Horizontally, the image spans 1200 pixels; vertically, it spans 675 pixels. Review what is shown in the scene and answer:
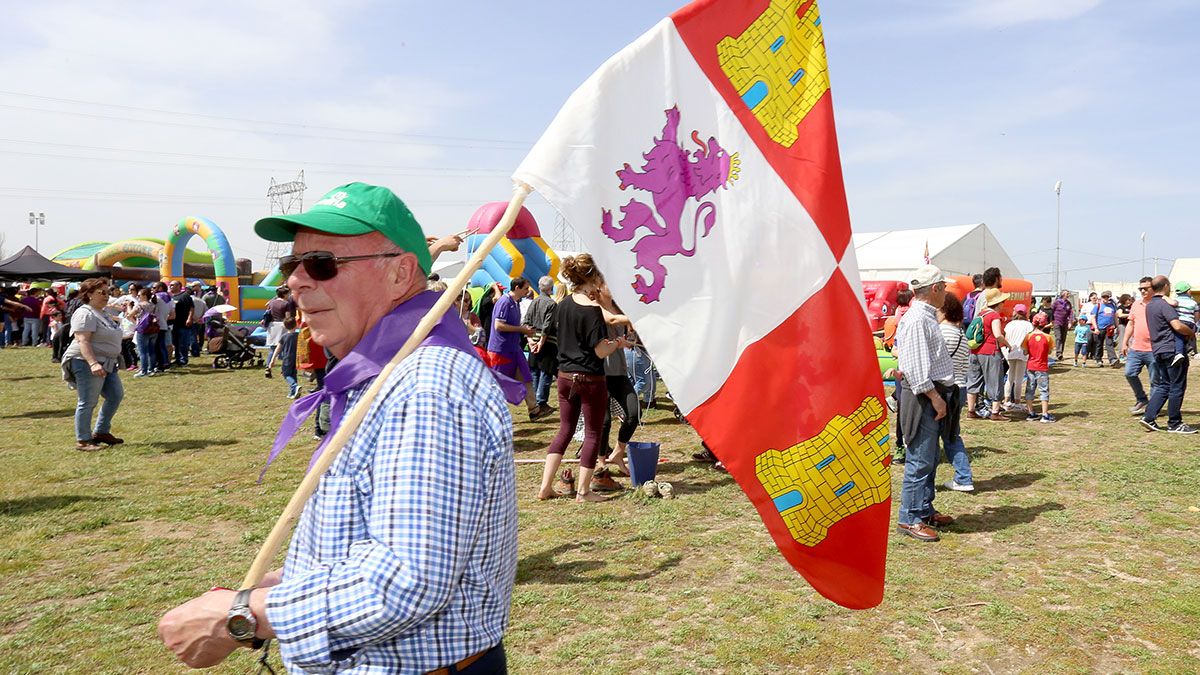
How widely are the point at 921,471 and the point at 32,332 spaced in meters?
28.0

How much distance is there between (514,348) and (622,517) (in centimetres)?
460

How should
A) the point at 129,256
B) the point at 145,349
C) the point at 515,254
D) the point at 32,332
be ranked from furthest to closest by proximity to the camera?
the point at 129,256
the point at 32,332
the point at 515,254
the point at 145,349

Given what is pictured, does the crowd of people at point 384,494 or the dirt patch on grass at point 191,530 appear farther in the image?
the dirt patch on grass at point 191,530

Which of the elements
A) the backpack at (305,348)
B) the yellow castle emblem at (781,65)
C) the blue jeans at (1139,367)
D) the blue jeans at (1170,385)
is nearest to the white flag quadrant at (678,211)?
the yellow castle emblem at (781,65)

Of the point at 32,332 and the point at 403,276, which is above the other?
the point at 403,276

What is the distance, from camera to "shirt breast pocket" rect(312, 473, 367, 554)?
1.46 m

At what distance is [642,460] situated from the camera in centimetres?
710

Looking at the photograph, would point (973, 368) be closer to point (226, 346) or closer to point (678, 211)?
point (678, 211)

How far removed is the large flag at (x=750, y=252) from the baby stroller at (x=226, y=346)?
18.4 meters

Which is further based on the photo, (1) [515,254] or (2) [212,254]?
(2) [212,254]

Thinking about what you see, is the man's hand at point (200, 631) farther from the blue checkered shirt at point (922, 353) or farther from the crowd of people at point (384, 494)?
the blue checkered shirt at point (922, 353)

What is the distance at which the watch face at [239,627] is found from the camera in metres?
1.43

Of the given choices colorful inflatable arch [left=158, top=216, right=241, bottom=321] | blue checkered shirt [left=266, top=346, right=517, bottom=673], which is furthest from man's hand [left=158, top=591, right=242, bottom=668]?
colorful inflatable arch [left=158, top=216, right=241, bottom=321]

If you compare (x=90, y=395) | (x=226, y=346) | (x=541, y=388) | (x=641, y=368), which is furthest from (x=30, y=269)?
(x=641, y=368)
